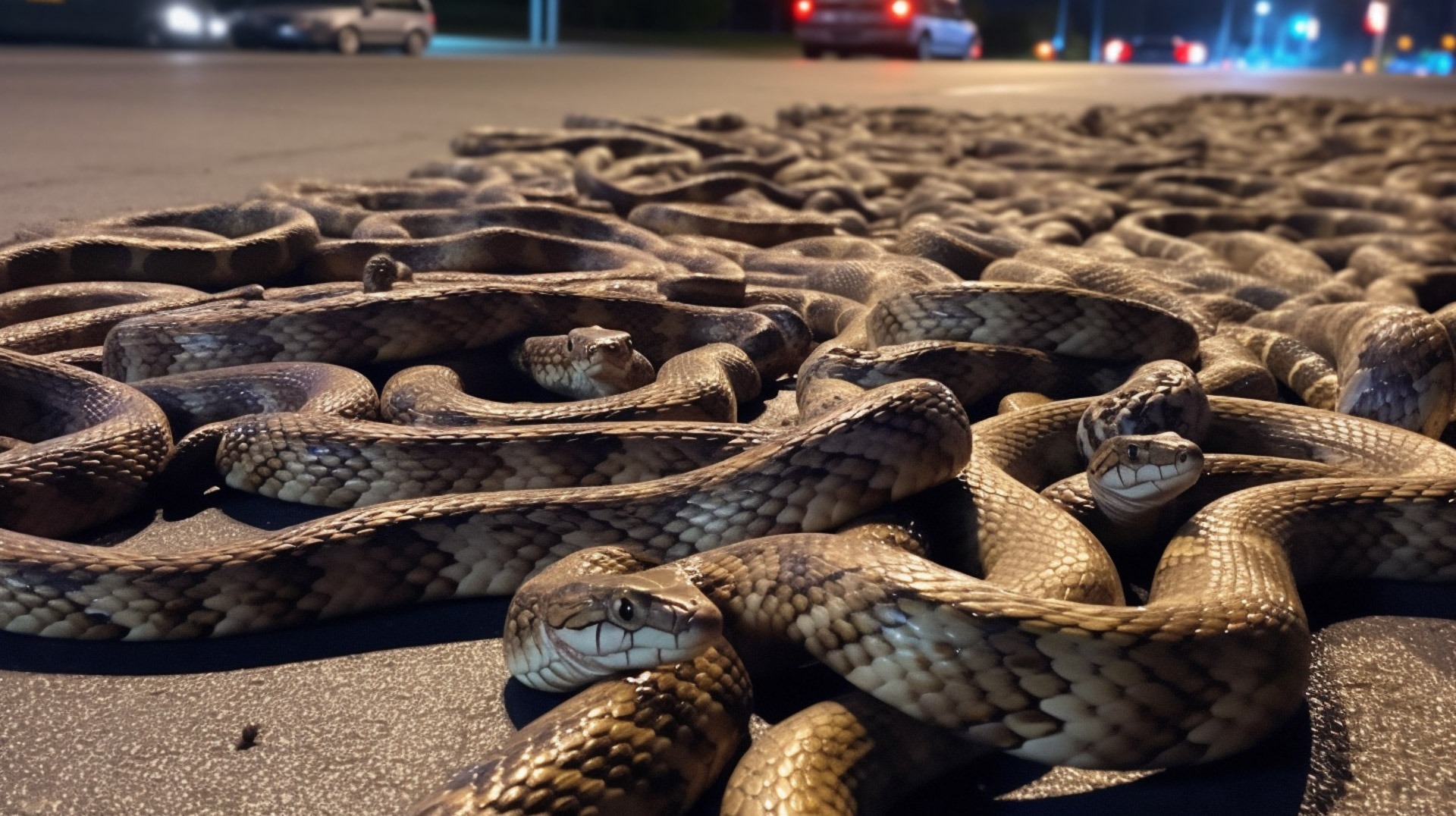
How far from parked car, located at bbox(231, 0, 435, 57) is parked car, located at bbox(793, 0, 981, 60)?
9.21 meters

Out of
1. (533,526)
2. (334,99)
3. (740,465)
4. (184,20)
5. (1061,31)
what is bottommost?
(533,526)

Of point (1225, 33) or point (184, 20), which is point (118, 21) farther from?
point (1225, 33)

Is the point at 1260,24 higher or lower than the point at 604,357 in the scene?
higher

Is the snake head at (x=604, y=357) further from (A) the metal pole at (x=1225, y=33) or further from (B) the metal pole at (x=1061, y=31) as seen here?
(A) the metal pole at (x=1225, y=33)

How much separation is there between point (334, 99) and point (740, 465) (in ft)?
37.5

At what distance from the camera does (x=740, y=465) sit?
3.05 metres

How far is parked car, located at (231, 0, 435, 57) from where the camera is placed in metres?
22.2

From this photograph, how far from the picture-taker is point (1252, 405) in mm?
3902

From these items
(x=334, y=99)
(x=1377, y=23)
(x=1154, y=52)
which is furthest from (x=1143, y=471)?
(x=1377, y=23)

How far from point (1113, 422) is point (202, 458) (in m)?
2.64

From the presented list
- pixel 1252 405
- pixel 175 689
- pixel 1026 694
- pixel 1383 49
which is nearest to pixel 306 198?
pixel 175 689

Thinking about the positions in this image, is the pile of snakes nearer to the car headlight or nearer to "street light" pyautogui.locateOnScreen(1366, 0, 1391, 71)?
the car headlight

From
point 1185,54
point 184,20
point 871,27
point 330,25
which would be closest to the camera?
point 184,20

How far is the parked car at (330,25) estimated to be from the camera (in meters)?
22.2
